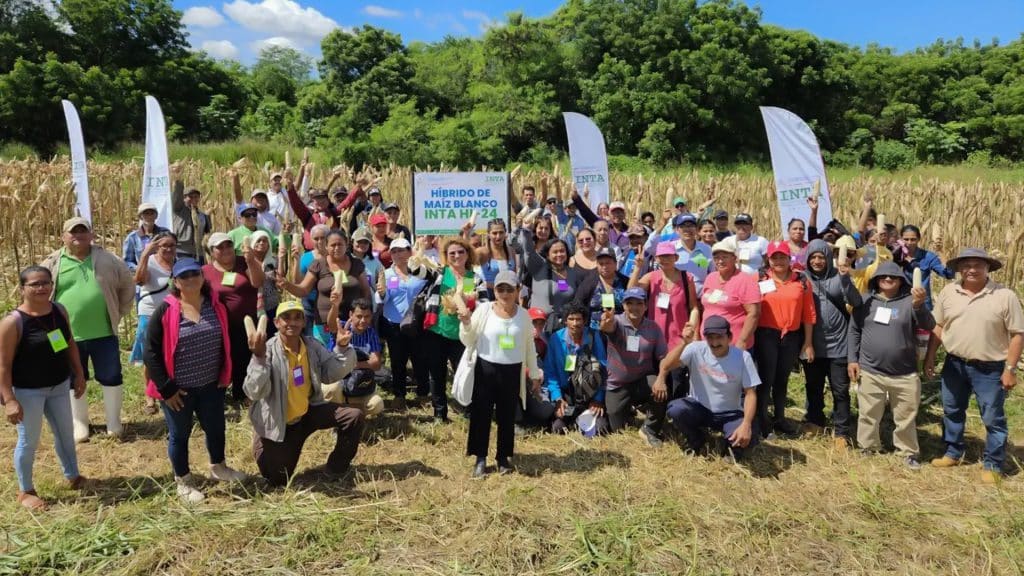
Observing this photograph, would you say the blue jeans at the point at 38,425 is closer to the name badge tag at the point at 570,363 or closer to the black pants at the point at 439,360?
the black pants at the point at 439,360

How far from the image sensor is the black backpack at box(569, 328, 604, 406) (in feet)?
19.8

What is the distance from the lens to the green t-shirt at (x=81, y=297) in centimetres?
525

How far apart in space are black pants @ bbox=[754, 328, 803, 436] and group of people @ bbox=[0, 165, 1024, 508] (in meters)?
0.02

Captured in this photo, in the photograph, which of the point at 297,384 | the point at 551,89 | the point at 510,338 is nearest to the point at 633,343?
the point at 510,338

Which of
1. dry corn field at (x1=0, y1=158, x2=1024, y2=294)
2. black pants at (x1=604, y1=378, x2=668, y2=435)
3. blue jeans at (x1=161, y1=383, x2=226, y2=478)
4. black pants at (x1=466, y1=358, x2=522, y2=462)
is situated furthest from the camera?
dry corn field at (x1=0, y1=158, x2=1024, y2=294)

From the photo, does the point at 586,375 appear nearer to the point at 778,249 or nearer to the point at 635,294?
the point at 635,294

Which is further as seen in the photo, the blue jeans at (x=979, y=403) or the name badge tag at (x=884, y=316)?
the name badge tag at (x=884, y=316)

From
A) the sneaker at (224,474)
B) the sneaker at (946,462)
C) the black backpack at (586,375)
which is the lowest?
the sneaker at (946,462)

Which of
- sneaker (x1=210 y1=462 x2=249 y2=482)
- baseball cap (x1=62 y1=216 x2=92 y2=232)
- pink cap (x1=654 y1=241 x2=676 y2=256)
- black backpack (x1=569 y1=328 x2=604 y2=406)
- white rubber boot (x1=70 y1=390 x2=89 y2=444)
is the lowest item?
sneaker (x1=210 y1=462 x2=249 y2=482)

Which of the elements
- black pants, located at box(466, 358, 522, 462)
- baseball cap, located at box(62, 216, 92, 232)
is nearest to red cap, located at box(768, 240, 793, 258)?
black pants, located at box(466, 358, 522, 462)

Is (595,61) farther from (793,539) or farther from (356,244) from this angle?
(793,539)

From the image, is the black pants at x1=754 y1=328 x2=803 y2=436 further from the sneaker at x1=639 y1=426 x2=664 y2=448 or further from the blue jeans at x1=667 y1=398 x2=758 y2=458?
the sneaker at x1=639 y1=426 x2=664 y2=448

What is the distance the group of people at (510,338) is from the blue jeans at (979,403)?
0.02 meters

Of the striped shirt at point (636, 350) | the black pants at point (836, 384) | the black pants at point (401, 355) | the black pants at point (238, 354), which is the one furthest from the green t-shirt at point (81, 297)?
the black pants at point (836, 384)
